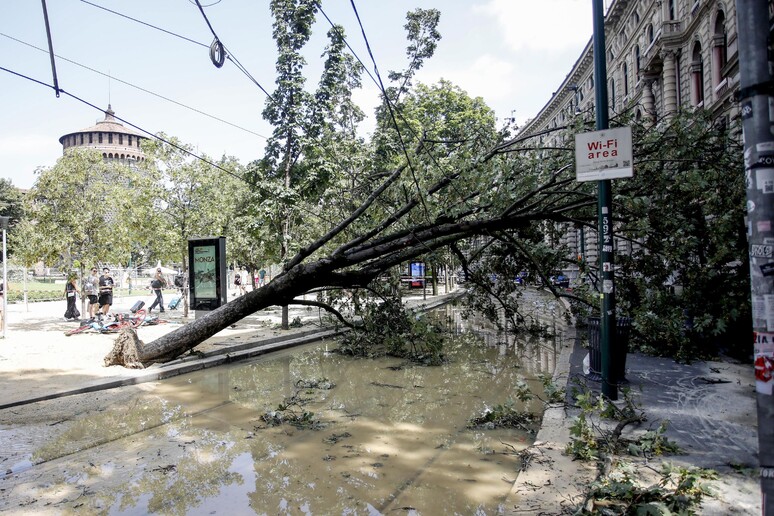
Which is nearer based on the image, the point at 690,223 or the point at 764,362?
the point at 764,362

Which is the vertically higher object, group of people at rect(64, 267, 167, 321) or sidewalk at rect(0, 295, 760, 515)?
group of people at rect(64, 267, 167, 321)

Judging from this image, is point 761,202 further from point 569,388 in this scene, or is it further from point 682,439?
point 569,388

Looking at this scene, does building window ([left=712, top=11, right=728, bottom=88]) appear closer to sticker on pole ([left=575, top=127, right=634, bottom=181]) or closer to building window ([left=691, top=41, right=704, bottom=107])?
building window ([left=691, top=41, right=704, bottom=107])

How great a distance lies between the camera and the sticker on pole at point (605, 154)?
259 inches

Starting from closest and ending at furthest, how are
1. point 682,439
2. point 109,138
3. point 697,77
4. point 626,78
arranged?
1. point 682,439
2. point 697,77
3. point 626,78
4. point 109,138

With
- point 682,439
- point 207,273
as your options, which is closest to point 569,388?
point 682,439

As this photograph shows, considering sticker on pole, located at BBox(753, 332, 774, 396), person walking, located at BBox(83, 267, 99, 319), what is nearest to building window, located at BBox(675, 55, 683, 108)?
person walking, located at BBox(83, 267, 99, 319)

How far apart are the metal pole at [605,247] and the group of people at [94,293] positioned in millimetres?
15849

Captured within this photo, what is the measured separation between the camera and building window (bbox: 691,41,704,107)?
25125 millimetres

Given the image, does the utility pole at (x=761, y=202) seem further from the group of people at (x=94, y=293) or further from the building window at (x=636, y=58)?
the building window at (x=636, y=58)

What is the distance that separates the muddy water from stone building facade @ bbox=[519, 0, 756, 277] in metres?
6.31

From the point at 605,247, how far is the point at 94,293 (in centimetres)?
Answer: 1785

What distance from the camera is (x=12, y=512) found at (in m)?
4.41

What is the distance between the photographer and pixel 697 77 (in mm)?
25562
